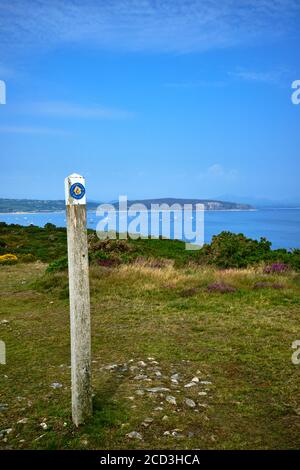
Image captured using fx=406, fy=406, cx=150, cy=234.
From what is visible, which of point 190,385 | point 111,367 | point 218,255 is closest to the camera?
point 190,385

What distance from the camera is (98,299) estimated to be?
14.0m

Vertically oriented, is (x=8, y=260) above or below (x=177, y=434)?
below

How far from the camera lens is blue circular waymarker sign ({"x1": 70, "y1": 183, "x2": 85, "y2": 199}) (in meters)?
5.38

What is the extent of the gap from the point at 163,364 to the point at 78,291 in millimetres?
3396

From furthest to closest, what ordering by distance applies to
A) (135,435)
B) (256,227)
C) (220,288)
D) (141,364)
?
(256,227), (220,288), (141,364), (135,435)

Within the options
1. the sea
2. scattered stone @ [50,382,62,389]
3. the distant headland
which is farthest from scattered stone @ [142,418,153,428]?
the distant headland

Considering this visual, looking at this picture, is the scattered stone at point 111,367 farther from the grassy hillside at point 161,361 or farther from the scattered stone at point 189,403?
the scattered stone at point 189,403

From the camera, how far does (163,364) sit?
800 centimetres

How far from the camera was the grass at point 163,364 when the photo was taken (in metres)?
5.39

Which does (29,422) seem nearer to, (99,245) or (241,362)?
(241,362)

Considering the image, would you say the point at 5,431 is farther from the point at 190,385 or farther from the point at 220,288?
the point at 220,288

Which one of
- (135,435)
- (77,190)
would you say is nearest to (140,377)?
(135,435)
